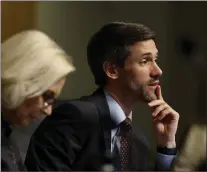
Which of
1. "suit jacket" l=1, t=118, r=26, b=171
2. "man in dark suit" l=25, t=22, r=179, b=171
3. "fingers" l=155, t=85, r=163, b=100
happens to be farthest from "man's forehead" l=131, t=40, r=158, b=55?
"suit jacket" l=1, t=118, r=26, b=171

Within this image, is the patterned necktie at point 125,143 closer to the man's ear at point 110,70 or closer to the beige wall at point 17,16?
the man's ear at point 110,70

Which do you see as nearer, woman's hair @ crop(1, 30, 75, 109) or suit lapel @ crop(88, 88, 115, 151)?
woman's hair @ crop(1, 30, 75, 109)

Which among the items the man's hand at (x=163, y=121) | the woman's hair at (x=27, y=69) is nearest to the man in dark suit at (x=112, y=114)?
the man's hand at (x=163, y=121)

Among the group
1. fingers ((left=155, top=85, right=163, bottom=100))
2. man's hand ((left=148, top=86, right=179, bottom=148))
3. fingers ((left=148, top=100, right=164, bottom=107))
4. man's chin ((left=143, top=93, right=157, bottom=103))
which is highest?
fingers ((left=155, top=85, right=163, bottom=100))

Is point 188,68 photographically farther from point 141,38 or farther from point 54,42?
point 54,42

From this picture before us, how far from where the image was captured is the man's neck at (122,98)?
1.34 m

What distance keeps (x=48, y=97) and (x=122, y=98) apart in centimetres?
22

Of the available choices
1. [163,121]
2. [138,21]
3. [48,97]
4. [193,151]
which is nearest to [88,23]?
[138,21]

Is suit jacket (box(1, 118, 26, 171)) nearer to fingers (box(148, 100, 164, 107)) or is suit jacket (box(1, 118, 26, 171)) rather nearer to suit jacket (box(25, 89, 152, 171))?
suit jacket (box(25, 89, 152, 171))

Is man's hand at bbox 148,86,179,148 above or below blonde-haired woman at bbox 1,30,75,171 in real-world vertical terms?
below

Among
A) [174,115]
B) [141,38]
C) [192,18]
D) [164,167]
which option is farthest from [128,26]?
[164,167]

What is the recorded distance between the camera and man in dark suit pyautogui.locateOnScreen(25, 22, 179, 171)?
4.31ft

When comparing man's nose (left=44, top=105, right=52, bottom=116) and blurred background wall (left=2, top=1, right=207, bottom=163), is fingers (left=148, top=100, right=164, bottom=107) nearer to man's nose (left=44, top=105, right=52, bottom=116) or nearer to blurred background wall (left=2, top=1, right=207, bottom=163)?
blurred background wall (left=2, top=1, right=207, bottom=163)

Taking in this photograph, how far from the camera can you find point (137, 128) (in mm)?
1349
